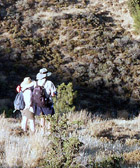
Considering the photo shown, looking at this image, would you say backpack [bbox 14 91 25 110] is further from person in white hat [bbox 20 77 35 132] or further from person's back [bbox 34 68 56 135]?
person's back [bbox 34 68 56 135]

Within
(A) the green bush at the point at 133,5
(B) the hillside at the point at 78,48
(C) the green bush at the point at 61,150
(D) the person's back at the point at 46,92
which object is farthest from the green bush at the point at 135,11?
(C) the green bush at the point at 61,150

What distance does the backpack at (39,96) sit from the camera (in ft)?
19.3

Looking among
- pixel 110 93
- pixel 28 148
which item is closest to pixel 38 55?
pixel 110 93

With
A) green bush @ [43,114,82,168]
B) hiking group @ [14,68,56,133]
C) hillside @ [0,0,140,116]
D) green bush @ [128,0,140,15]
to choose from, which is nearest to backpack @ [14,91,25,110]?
hiking group @ [14,68,56,133]

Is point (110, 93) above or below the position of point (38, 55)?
below

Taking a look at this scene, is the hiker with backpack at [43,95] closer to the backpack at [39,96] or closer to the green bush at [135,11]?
the backpack at [39,96]

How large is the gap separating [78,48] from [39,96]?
20526 millimetres

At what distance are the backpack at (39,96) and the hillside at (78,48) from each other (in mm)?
11556

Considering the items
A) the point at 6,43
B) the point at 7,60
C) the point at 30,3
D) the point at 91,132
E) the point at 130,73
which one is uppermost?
the point at 30,3

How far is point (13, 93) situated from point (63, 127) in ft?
54.5

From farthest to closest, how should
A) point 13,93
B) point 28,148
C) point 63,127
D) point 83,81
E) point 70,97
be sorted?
point 83,81 → point 13,93 → point 70,97 → point 28,148 → point 63,127

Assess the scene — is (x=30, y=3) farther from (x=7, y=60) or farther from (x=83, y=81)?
(x=83, y=81)

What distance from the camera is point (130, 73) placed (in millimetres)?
23328

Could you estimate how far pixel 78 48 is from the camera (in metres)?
26.0
